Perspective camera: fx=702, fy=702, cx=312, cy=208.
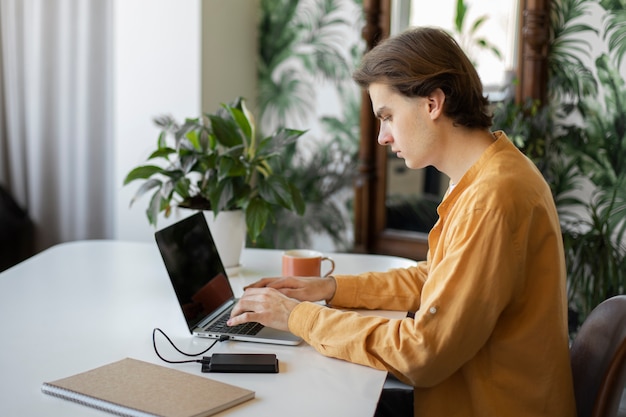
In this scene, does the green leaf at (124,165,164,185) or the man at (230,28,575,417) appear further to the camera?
the green leaf at (124,165,164,185)

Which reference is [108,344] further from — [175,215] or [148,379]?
[175,215]

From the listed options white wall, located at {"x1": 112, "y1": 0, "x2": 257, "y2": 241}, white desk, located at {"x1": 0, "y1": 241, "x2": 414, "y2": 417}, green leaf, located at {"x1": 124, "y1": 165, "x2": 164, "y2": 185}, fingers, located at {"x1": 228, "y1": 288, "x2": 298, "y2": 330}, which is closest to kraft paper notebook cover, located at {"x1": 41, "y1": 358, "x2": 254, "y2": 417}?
white desk, located at {"x1": 0, "y1": 241, "x2": 414, "y2": 417}

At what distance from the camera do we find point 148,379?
120cm

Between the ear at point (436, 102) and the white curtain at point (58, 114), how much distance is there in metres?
2.49

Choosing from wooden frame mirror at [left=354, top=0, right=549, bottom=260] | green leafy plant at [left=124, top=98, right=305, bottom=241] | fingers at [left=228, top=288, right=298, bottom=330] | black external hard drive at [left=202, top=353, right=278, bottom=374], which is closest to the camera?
black external hard drive at [left=202, top=353, right=278, bottom=374]

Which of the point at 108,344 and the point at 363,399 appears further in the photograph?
the point at 108,344

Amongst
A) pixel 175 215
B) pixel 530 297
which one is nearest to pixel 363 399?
pixel 530 297

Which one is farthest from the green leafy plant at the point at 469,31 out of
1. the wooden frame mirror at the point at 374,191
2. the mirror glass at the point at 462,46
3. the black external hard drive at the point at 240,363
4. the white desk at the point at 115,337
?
the black external hard drive at the point at 240,363

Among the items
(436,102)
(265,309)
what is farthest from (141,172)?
(436,102)

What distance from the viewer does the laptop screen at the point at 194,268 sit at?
4.80 feet

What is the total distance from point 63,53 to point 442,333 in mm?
2831

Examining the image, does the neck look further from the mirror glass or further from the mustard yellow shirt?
the mirror glass

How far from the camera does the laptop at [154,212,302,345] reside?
56.3 inches

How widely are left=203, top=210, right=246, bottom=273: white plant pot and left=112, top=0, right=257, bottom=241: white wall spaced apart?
4.73ft
